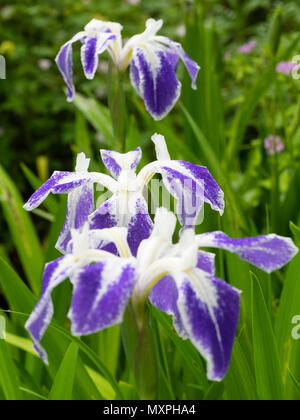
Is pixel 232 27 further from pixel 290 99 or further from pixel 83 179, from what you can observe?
pixel 83 179

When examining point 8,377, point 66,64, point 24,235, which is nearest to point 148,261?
point 8,377

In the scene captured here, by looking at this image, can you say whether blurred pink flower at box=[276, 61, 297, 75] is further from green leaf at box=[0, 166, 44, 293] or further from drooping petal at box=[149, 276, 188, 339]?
drooping petal at box=[149, 276, 188, 339]

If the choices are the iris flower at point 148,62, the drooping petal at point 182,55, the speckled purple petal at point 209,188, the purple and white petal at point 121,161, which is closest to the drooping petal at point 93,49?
the iris flower at point 148,62

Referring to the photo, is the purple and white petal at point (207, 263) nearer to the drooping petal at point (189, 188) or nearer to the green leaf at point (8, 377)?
the drooping petal at point (189, 188)

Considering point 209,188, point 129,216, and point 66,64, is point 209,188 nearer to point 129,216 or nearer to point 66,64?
point 129,216

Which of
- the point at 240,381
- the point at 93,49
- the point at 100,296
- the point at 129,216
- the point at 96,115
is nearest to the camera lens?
the point at 100,296
